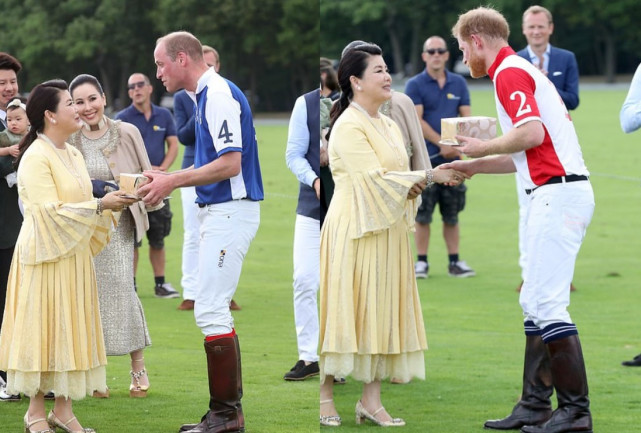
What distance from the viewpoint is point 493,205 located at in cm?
1645

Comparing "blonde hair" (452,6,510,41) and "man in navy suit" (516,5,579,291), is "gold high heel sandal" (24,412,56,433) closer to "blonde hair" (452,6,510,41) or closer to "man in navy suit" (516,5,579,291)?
"blonde hair" (452,6,510,41)

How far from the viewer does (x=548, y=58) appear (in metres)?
9.43

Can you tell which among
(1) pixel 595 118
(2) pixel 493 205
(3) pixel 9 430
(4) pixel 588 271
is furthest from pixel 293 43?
(1) pixel 595 118

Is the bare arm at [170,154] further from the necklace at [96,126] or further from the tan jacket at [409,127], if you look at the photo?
the tan jacket at [409,127]

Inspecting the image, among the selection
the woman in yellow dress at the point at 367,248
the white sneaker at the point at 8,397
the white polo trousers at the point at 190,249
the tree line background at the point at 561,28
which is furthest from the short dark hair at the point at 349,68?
the tree line background at the point at 561,28

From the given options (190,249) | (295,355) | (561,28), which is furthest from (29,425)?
Answer: (561,28)

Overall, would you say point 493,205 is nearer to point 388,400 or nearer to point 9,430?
point 388,400

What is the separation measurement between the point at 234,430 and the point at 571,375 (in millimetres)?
1531

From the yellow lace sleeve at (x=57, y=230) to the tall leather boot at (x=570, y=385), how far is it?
2.14 m

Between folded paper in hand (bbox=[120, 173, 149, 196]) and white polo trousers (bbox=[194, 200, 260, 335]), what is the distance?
1.10ft

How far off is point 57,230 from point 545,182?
7.08 ft

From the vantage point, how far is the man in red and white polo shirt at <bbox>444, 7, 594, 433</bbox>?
523 centimetres

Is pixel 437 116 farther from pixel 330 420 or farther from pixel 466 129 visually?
pixel 330 420

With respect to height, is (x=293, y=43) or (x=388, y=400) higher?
(x=293, y=43)
